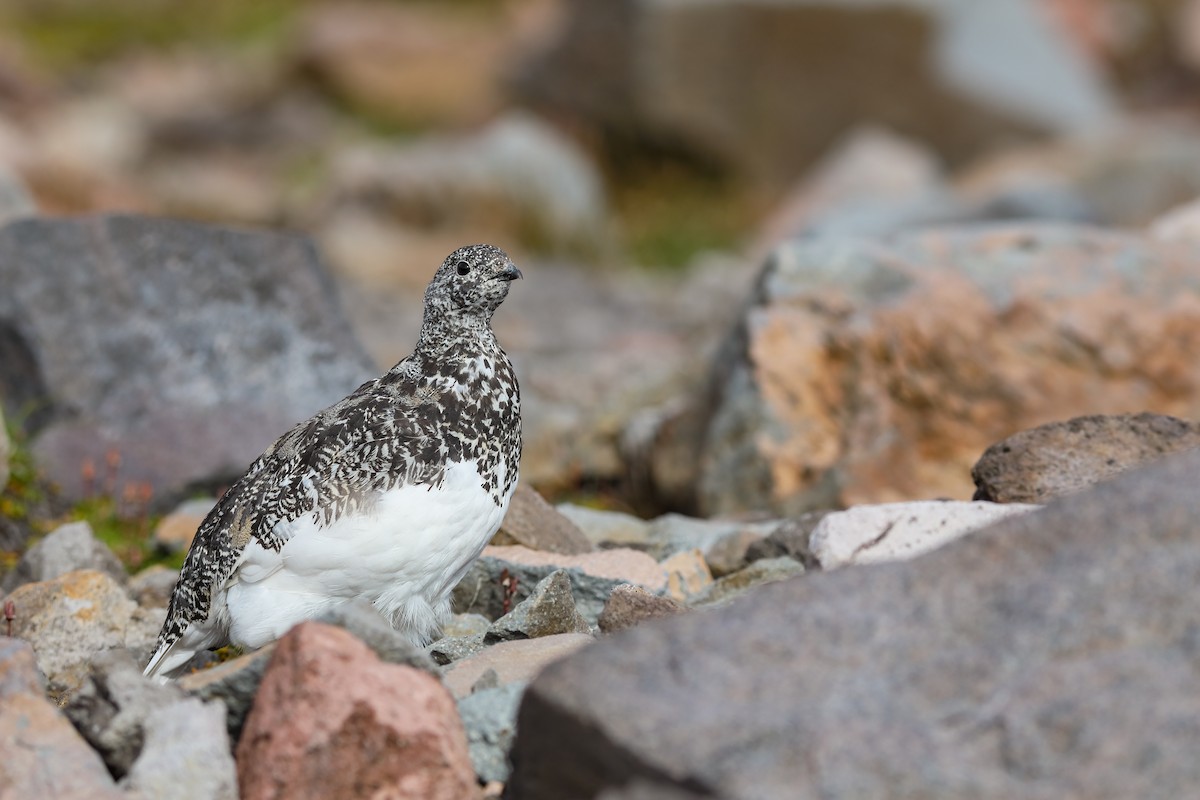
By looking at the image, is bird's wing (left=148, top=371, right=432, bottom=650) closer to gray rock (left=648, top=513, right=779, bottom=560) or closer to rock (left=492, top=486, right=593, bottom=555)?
rock (left=492, top=486, right=593, bottom=555)

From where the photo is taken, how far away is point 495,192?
16203mm

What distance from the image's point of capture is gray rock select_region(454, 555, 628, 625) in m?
5.47

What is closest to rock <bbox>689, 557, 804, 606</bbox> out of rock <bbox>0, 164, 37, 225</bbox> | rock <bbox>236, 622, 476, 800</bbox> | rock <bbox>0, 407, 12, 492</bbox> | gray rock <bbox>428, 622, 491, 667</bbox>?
gray rock <bbox>428, 622, 491, 667</bbox>

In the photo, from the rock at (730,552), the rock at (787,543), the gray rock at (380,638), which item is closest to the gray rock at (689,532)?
the rock at (730,552)

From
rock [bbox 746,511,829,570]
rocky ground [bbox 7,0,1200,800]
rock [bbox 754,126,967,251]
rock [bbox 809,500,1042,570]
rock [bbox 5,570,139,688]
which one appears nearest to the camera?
rocky ground [bbox 7,0,1200,800]

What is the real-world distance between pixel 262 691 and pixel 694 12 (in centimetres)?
1505

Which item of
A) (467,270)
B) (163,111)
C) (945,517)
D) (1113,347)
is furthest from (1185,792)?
(163,111)

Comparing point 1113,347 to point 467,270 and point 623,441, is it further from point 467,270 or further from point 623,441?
point 467,270

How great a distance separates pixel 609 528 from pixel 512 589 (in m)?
1.33

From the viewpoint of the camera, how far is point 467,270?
532cm

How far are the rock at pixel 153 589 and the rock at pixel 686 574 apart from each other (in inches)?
76.1

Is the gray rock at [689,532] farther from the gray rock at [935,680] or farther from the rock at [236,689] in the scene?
the gray rock at [935,680]

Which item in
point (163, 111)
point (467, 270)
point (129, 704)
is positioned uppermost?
point (467, 270)

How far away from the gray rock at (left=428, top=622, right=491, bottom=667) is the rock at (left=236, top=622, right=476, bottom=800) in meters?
0.97
